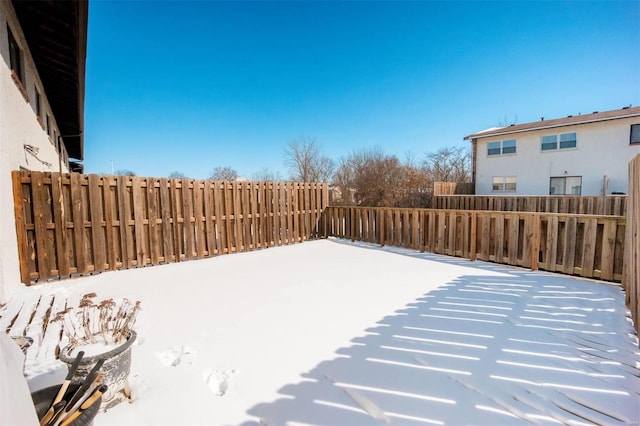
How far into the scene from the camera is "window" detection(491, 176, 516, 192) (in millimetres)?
17312

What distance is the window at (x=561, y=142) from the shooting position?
15.2 m

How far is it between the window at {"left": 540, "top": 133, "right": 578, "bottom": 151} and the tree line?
660 cm

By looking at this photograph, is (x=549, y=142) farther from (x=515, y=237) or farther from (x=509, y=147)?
(x=515, y=237)

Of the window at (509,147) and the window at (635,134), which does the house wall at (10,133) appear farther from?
the window at (635,134)

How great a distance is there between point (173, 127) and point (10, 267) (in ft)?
62.6

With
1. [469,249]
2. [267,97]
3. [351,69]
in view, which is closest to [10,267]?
[469,249]

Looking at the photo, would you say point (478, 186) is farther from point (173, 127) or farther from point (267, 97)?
point (173, 127)

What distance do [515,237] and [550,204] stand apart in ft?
30.9

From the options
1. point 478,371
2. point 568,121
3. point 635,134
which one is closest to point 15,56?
point 478,371

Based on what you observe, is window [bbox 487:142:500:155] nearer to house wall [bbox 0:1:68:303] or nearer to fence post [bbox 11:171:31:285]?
house wall [bbox 0:1:68:303]

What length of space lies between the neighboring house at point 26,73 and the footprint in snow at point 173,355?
316 centimetres

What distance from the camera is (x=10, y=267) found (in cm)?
428

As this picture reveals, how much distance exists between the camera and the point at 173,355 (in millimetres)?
2715

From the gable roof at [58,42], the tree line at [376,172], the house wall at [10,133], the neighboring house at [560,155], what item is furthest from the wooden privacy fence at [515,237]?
the neighboring house at [560,155]
